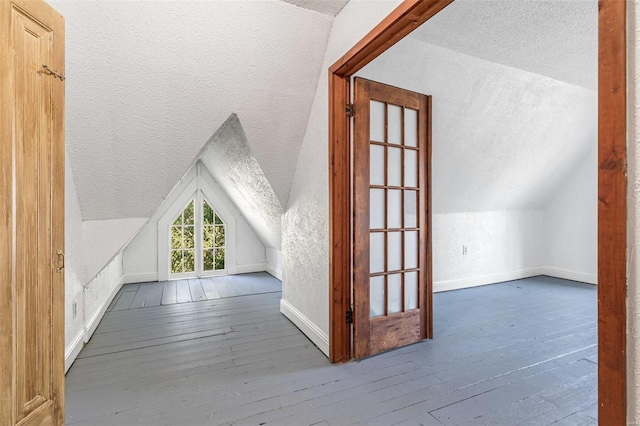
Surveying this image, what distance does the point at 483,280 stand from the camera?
4.18 meters

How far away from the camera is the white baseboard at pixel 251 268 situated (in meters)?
5.03

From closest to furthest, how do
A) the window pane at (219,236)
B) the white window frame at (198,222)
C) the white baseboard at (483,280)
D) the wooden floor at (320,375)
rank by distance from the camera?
the wooden floor at (320,375), the white baseboard at (483,280), the white window frame at (198,222), the window pane at (219,236)

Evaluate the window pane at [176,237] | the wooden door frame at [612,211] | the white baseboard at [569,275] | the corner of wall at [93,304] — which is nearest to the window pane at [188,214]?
the window pane at [176,237]

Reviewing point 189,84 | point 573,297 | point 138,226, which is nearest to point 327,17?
point 189,84

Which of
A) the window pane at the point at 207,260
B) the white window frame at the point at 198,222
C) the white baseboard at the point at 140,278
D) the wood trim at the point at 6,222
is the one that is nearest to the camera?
the wood trim at the point at 6,222

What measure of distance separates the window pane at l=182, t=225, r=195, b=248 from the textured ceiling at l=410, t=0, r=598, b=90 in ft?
13.2

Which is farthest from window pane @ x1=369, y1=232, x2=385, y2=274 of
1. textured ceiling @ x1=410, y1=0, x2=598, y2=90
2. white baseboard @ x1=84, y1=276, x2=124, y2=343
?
white baseboard @ x1=84, y1=276, x2=124, y2=343

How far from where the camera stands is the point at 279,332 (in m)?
2.63

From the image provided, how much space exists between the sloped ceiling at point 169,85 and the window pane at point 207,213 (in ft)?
7.64

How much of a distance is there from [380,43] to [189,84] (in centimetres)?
123

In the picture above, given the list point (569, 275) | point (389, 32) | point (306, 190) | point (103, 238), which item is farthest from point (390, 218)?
point (569, 275)

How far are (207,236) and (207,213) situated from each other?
0.36 metres

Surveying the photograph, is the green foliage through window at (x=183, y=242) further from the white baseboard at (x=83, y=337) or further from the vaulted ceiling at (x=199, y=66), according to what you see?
the vaulted ceiling at (x=199, y=66)

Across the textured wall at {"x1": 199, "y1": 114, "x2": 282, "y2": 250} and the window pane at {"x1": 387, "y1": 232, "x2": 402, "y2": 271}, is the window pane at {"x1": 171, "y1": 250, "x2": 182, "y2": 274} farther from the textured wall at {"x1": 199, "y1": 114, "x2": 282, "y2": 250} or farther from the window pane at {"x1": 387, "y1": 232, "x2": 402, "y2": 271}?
the window pane at {"x1": 387, "y1": 232, "x2": 402, "y2": 271}
